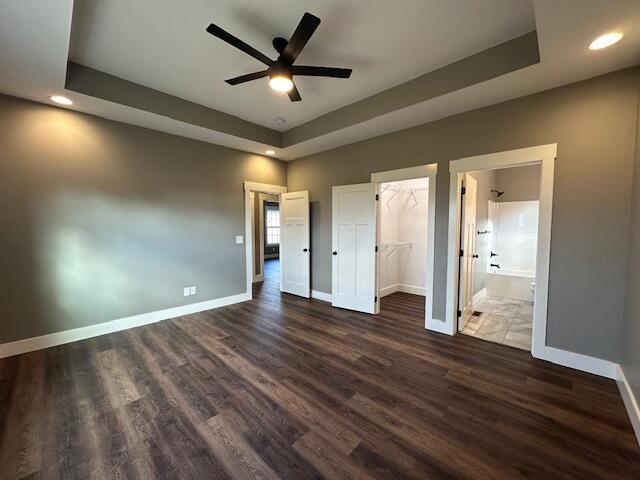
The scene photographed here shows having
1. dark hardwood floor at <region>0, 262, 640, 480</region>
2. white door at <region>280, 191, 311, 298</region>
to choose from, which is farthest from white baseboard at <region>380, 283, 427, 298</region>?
dark hardwood floor at <region>0, 262, 640, 480</region>

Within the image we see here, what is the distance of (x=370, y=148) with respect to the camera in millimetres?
4043

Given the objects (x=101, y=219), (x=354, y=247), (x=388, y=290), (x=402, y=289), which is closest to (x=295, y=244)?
(x=354, y=247)

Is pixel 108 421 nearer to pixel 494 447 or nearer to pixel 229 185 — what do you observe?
pixel 494 447

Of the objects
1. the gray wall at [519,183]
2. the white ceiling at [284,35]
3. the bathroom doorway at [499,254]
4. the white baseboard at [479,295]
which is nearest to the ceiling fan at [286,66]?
the white ceiling at [284,35]

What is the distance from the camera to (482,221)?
458cm

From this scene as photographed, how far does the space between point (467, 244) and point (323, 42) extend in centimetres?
293

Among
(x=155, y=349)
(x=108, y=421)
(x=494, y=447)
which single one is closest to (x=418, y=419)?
(x=494, y=447)

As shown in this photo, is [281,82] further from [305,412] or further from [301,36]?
[305,412]

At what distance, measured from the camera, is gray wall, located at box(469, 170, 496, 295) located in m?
4.26

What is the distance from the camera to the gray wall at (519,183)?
16.6 ft

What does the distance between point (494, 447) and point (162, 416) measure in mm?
2269

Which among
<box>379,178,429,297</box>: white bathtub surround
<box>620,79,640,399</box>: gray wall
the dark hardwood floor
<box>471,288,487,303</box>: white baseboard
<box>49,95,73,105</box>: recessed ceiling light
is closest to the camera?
the dark hardwood floor

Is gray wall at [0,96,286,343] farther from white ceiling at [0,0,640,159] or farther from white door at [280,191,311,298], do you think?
white door at [280,191,311,298]

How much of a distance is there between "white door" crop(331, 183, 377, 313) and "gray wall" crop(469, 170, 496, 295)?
1.71m
